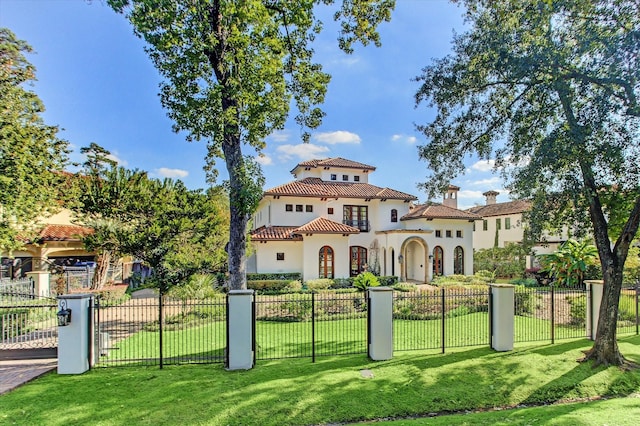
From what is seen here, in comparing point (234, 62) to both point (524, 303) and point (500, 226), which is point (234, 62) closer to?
point (524, 303)

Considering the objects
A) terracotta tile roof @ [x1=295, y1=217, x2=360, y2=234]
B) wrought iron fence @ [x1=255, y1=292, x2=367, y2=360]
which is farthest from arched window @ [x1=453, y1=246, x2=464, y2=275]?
wrought iron fence @ [x1=255, y1=292, x2=367, y2=360]

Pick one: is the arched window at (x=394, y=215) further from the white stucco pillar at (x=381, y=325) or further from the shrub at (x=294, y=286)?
the white stucco pillar at (x=381, y=325)

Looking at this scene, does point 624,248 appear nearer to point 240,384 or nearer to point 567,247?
point 240,384

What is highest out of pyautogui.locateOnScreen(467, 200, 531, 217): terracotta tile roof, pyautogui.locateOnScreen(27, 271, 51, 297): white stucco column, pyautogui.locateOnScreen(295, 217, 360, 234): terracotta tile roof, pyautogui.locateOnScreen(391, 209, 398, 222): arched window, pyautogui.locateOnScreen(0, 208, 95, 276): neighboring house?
pyautogui.locateOnScreen(467, 200, 531, 217): terracotta tile roof

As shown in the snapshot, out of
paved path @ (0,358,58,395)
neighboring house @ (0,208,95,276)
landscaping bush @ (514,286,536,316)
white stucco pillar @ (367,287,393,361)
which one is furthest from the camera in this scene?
neighboring house @ (0,208,95,276)

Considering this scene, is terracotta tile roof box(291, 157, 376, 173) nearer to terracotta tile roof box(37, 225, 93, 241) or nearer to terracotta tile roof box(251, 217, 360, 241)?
terracotta tile roof box(251, 217, 360, 241)

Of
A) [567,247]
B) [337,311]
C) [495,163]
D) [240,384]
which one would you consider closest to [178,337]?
[240,384]

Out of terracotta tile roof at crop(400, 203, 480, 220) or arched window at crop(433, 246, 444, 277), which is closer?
terracotta tile roof at crop(400, 203, 480, 220)

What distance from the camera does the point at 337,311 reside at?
47.7ft

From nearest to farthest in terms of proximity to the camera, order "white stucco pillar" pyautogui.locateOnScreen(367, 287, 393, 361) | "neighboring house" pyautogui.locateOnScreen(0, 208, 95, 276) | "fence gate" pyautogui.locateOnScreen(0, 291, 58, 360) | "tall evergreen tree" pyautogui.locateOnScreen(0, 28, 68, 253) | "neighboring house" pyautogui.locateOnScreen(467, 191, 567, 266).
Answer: "white stucco pillar" pyautogui.locateOnScreen(367, 287, 393, 361) → "fence gate" pyautogui.locateOnScreen(0, 291, 58, 360) → "tall evergreen tree" pyautogui.locateOnScreen(0, 28, 68, 253) → "neighboring house" pyautogui.locateOnScreen(0, 208, 95, 276) → "neighboring house" pyautogui.locateOnScreen(467, 191, 567, 266)

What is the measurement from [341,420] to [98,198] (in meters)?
13.4

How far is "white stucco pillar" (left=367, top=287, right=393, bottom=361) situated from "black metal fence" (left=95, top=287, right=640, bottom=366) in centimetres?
88

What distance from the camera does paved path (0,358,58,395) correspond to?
24.0ft

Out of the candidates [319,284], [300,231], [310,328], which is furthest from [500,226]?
[310,328]
